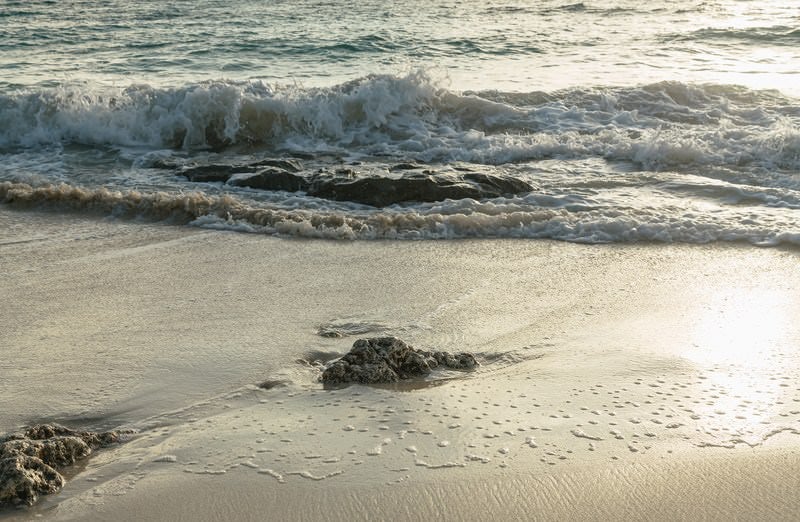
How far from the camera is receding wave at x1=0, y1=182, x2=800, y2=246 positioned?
6621 millimetres

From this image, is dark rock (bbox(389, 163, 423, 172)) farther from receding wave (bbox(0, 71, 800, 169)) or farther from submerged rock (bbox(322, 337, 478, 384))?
submerged rock (bbox(322, 337, 478, 384))

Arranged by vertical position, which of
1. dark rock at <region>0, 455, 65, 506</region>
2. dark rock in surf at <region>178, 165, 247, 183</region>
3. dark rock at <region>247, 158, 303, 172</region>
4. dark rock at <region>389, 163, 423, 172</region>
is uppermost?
dark rock at <region>0, 455, 65, 506</region>

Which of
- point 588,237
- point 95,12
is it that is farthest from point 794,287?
point 95,12

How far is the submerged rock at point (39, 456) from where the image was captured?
9.52ft

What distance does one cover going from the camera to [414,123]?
1088cm

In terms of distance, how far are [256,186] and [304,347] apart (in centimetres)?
424

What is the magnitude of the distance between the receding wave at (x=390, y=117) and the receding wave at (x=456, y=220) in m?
2.33

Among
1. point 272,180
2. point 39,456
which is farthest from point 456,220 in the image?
point 39,456

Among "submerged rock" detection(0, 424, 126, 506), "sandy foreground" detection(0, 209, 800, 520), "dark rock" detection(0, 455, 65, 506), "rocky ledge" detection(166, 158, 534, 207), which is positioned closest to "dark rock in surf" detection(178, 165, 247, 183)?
"rocky ledge" detection(166, 158, 534, 207)

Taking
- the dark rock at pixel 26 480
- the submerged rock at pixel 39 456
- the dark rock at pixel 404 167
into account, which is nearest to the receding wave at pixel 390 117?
the dark rock at pixel 404 167

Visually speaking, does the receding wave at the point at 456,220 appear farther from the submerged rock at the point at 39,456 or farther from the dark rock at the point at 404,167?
the submerged rock at the point at 39,456

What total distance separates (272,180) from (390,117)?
10.2 feet

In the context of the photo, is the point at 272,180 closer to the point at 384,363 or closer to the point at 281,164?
the point at 281,164

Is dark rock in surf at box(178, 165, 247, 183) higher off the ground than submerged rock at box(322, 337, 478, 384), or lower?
lower
